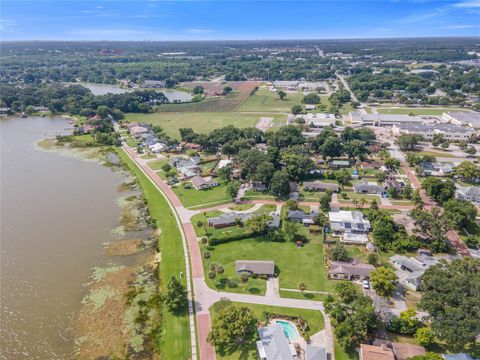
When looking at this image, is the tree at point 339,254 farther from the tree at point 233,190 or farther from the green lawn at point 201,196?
the green lawn at point 201,196

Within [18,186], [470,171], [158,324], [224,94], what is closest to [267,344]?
[158,324]

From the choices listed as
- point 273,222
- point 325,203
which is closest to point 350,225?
point 325,203

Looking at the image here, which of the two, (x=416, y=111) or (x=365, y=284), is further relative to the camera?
(x=416, y=111)

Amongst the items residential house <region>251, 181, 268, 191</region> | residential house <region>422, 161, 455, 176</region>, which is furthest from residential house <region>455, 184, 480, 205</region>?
residential house <region>251, 181, 268, 191</region>

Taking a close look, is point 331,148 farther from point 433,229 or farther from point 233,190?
point 433,229

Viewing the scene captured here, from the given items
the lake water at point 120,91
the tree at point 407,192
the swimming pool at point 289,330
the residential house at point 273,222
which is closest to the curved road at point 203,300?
the swimming pool at point 289,330
